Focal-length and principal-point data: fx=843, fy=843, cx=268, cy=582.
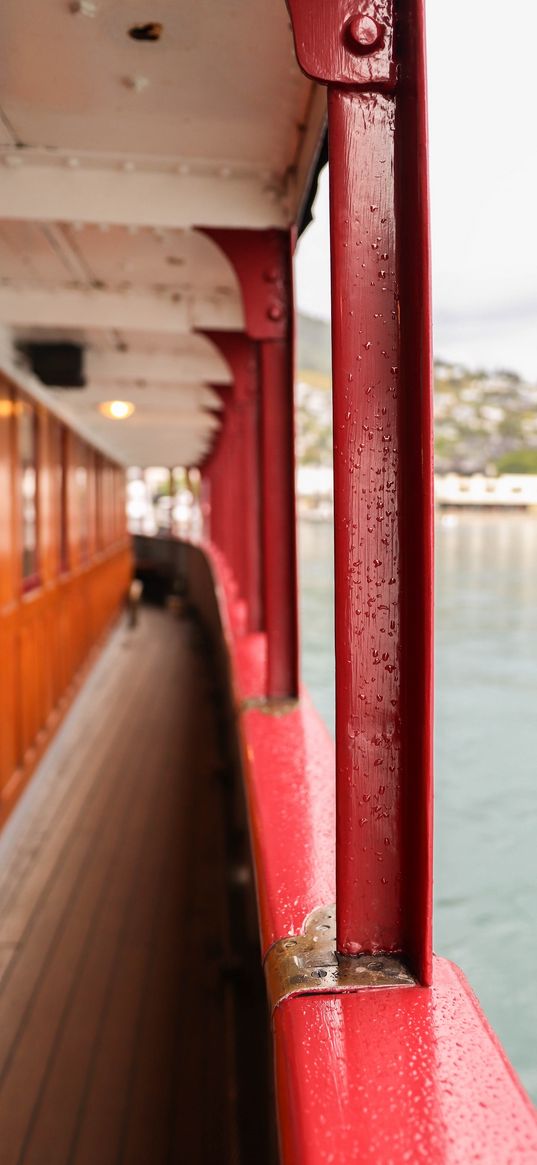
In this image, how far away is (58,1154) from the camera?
2.24 m

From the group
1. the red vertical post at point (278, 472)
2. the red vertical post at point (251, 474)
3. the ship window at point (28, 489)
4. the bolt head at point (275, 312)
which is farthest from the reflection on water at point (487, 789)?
the ship window at point (28, 489)

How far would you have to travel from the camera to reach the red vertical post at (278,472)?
9.16ft

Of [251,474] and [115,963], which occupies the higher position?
[251,474]

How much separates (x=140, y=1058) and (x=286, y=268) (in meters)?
2.52

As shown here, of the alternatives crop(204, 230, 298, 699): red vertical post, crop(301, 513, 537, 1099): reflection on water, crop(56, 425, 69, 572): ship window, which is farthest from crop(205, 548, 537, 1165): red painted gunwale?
crop(56, 425, 69, 572): ship window

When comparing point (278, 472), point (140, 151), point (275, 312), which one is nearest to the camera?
point (140, 151)

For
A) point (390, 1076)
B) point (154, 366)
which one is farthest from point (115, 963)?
point (154, 366)

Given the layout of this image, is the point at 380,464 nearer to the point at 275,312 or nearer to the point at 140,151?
the point at 140,151

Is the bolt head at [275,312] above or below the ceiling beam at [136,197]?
below

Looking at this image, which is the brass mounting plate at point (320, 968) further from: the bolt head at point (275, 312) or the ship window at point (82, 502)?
the ship window at point (82, 502)

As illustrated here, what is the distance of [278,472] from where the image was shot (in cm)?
300

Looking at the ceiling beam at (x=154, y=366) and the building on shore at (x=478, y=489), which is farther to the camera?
the building on shore at (x=478, y=489)

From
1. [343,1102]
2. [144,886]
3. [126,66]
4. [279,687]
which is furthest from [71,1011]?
[126,66]

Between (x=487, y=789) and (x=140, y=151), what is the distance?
20.6 metres
